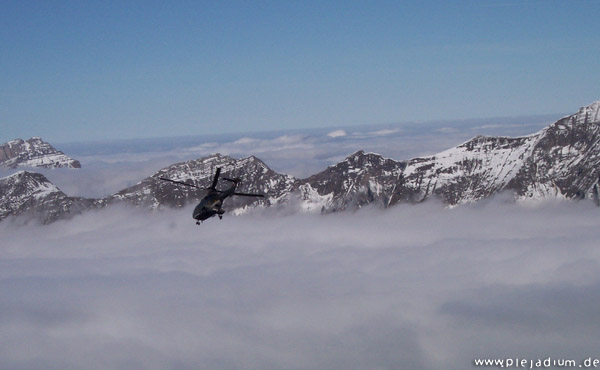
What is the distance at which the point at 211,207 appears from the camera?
157625 mm
